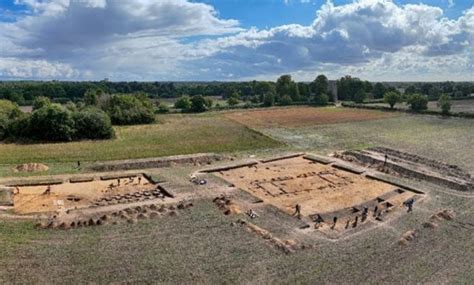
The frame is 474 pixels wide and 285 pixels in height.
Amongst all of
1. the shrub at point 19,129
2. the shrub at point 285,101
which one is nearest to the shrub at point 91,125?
the shrub at point 19,129

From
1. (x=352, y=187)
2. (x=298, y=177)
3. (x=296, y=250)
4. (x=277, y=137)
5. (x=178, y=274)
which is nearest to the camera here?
(x=178, y=274)

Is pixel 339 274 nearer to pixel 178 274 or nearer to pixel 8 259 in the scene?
pixel 178 274

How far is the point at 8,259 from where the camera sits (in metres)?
18.4

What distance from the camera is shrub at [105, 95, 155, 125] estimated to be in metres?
62.6

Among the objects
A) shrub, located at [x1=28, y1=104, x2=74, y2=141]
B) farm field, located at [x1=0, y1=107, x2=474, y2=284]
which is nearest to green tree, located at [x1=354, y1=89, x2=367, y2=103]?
farm field, located at [x1=0, y1=107, x2=474, y2=284]

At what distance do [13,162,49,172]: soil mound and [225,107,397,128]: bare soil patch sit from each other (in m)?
34.7

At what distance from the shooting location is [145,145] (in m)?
45.6

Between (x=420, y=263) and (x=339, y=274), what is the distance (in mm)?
4001

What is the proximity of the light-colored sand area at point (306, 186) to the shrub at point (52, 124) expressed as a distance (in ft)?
71.2

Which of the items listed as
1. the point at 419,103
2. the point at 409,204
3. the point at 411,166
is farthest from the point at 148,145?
the point at 419,103

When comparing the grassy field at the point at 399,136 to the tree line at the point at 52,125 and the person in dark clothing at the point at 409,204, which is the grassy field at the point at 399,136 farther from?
the tree line at the point at 52,125

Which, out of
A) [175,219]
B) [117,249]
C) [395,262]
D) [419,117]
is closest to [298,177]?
[175,219]

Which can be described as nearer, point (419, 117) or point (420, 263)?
point (420, 263)

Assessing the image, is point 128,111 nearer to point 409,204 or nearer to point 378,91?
point 409,204
